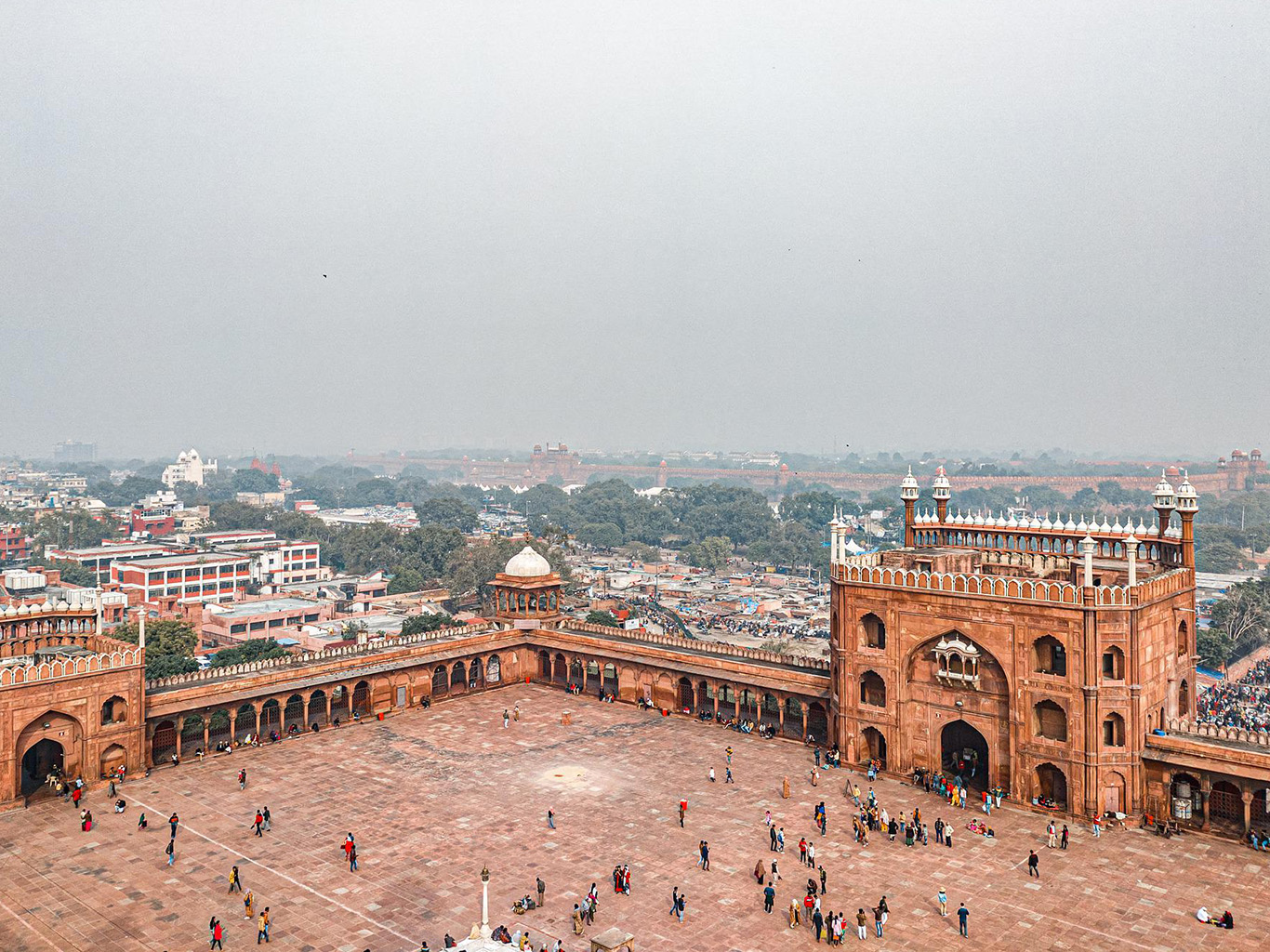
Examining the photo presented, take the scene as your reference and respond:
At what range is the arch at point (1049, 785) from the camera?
31172 millimetres

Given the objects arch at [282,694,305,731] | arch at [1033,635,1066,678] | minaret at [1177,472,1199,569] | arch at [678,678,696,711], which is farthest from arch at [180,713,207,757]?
minaret at [1177,472,1199,569]

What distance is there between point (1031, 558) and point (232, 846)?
100.0ft

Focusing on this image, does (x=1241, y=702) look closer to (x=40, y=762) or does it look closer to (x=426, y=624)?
(x=426, y=624)

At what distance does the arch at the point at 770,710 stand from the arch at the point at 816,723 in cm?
154

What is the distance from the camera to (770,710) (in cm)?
4225

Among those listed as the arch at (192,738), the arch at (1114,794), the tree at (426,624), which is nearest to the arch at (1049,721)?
the arch at (1114,794)

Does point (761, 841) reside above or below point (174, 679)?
below

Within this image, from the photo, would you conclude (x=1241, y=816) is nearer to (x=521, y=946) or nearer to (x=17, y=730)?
(x=521, y=946)

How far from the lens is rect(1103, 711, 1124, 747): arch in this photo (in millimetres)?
30297

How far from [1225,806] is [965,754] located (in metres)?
8.02

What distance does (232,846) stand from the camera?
2795cm

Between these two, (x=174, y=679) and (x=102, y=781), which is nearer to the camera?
(x=102, y=781)

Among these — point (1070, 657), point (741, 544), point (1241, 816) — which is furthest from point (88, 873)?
point (741, 544)

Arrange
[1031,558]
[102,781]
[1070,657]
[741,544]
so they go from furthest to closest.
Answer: [741,544] < [1031,558] < [102,781] < [1070,657]
